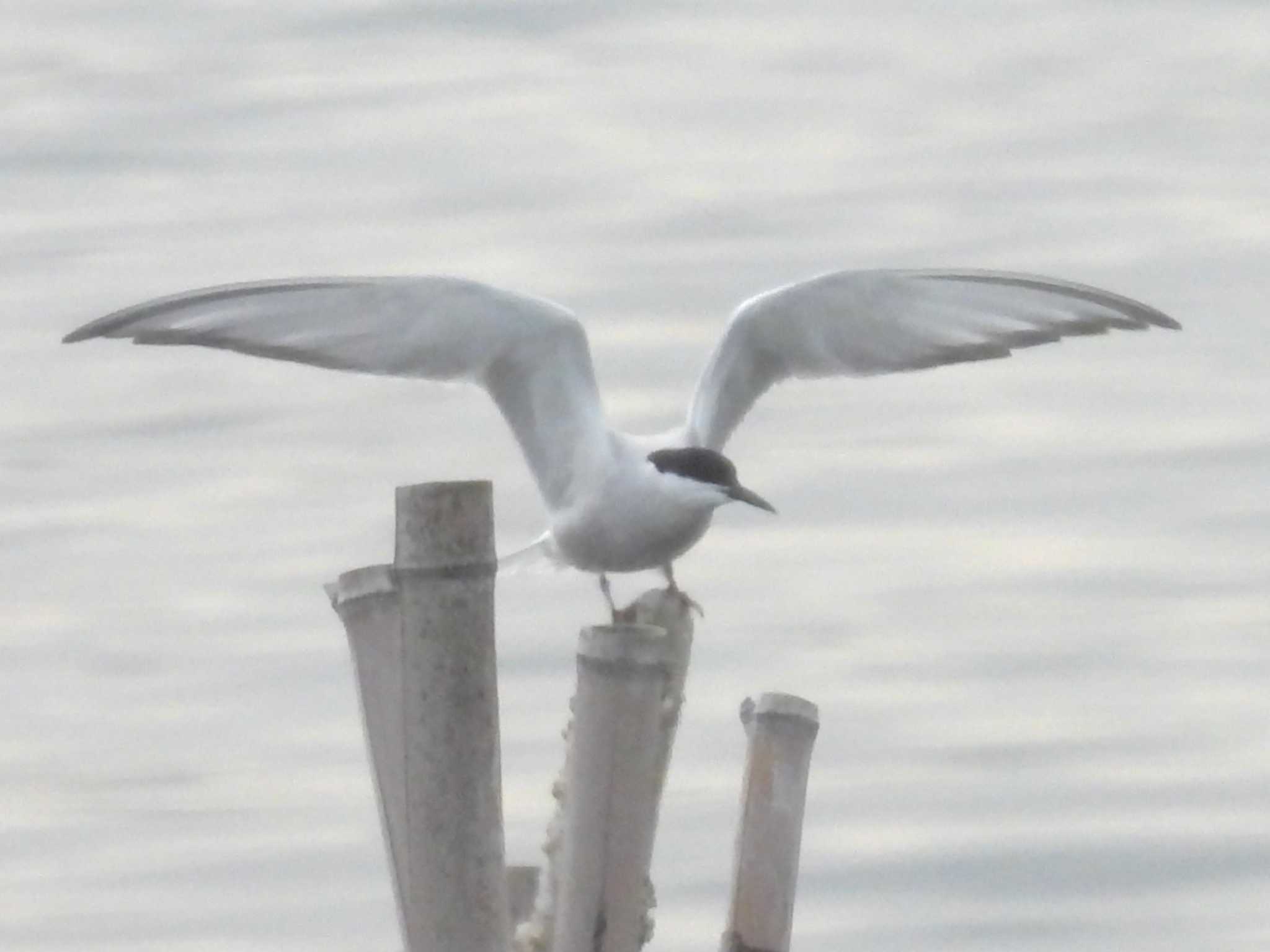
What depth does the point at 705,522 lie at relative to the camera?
22.5 feet

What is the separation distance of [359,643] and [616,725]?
0.44 m

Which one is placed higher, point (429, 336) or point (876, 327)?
point (876, 327)

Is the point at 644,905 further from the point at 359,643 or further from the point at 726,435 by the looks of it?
the point at 726,435

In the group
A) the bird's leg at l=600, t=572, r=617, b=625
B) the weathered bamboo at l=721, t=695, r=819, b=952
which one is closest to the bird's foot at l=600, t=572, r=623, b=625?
the bird's leg at l=600, t=572, r=617, b=625

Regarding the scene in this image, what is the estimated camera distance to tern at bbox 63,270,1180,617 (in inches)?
260

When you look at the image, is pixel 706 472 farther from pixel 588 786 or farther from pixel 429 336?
pixel 588 786

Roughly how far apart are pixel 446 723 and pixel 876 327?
9.63ft

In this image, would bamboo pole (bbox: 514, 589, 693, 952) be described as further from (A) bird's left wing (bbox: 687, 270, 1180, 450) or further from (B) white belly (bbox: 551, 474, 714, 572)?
(A) bird's left wing (bbox: 687, 270, 1180, 450)

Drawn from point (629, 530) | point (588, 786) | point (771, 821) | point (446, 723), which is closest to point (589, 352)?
point (629, 530)

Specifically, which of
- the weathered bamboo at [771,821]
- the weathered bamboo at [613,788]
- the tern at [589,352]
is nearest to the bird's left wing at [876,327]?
the tern at [589,352]

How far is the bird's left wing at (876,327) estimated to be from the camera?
268 inches

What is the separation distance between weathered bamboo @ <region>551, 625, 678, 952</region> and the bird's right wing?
5.45ft

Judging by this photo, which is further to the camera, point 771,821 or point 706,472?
point 706,472

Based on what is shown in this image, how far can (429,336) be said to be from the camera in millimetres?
6883
